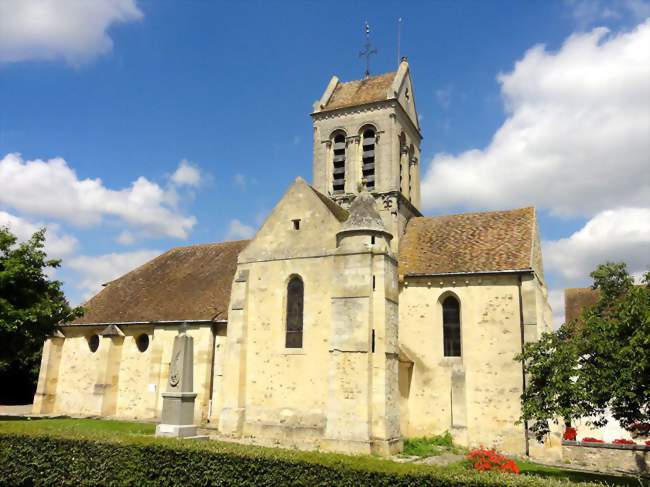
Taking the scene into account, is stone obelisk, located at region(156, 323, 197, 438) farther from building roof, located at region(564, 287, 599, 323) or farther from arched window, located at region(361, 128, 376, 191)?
building roof, located at region(564, 287, 599, 323)

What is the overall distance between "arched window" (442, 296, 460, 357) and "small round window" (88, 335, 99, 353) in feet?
59.3

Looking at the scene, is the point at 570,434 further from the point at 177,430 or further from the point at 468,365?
the point at 177,430

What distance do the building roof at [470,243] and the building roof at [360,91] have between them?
272 inches

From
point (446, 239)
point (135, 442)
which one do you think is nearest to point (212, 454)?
point (135, 442)

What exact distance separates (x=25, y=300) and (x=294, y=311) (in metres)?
11.4

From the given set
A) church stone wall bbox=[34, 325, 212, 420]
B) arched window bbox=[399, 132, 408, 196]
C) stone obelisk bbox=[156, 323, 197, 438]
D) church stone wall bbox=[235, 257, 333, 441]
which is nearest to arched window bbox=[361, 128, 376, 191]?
arched window bbox=[399, 132, 408, 196]

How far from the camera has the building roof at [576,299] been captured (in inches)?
1184

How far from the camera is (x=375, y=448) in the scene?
17250 millimetres

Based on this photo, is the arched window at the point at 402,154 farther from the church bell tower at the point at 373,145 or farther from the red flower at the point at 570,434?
the red flower at the point at 570,434

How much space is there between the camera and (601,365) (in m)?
12.8

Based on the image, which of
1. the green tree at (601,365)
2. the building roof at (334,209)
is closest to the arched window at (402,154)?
the building roof at (334,209)

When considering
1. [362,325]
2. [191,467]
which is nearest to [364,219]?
[362,325]

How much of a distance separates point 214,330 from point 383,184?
405 inches

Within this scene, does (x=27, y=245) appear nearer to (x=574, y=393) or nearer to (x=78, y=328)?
(x=78, y=328)
